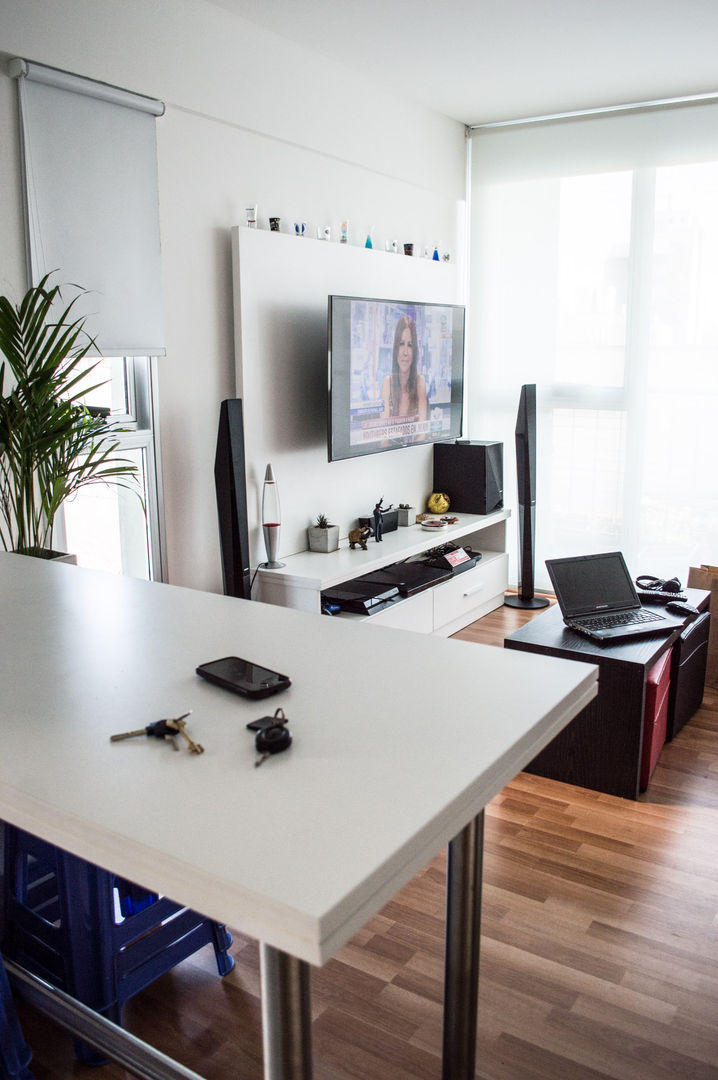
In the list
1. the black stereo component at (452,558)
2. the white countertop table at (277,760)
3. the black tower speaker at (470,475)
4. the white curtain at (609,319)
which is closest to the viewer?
the white countertop table at (277,760)

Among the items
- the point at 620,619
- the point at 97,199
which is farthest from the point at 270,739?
the point at 97,199

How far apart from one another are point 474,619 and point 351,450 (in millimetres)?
1317

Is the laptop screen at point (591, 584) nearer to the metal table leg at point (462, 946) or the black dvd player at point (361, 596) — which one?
the black dvd player at point (361, 596)

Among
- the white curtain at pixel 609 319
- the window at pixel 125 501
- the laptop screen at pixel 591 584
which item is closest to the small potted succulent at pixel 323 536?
the window at pixel 125 501

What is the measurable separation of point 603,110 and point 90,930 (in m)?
4.78

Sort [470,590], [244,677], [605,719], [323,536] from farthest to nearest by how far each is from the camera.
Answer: [470,590], [323,536], [605,719], [244,677]

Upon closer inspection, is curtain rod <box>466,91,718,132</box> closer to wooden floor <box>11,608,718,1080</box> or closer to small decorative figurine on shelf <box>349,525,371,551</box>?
small decorative figurine on shelf <box>349,525,371,551</box>

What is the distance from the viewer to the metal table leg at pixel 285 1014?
95 cm

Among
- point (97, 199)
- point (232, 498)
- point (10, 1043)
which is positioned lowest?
point (10, 1043)

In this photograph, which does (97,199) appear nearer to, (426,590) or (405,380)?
(405,380)

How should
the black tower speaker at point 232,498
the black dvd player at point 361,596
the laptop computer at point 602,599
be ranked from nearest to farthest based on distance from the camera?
the laptop computer at point 602,599, the black tower speaker at point 232,498, the black dvd player at point 361,596

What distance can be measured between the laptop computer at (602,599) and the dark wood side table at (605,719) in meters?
0.06

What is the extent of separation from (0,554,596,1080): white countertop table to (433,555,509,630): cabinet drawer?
9.45 feet

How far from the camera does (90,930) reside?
1741 millimetres
